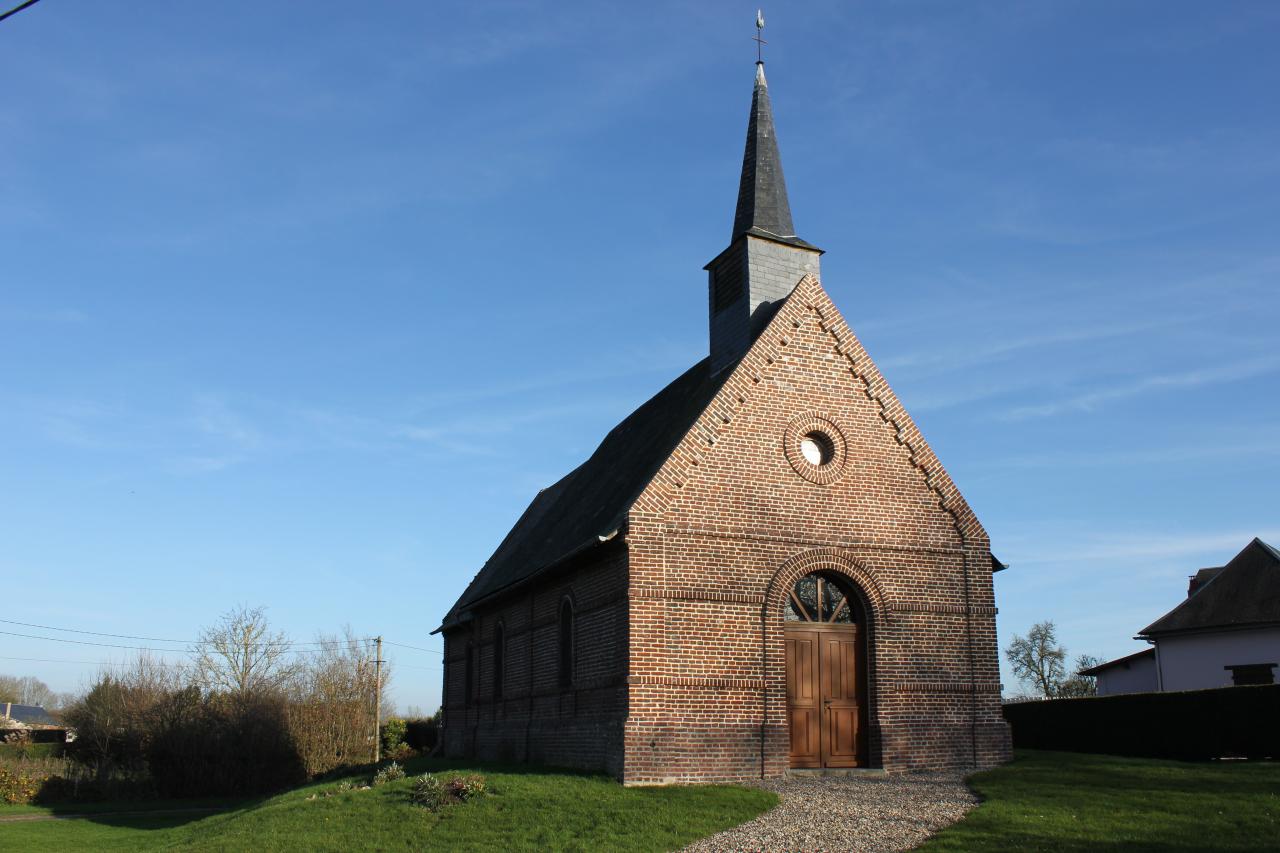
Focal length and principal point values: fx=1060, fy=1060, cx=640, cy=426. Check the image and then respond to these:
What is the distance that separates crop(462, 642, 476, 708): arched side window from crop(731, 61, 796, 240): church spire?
13267mm

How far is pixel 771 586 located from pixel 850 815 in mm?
4799

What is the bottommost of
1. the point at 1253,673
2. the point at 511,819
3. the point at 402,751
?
the point at 402,751

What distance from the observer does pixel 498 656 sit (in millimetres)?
25141

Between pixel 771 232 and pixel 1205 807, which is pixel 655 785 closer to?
pixel 1205 807

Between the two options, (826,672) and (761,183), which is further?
(761,183)

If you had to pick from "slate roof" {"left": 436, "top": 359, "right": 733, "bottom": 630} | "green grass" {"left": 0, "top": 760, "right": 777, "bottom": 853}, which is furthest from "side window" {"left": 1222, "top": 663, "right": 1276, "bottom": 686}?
"green grass" {"left": 0, "top": 760, "right": 777, "bottom": 853}

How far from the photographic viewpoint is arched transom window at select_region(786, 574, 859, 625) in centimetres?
1811

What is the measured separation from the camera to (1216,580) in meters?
34.8

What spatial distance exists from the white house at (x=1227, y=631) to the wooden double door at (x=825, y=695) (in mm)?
18883

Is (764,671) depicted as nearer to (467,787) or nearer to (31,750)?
(467,787)

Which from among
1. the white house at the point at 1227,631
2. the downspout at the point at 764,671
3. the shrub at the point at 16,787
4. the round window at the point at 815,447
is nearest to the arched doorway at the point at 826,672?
the downspout at the point at 764,671

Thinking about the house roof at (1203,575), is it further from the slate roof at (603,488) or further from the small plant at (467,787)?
the small plant at (467,787)

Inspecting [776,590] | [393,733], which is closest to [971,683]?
[776,590]

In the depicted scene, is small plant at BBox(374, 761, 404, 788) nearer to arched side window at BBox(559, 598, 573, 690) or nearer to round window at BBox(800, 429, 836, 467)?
arched side window at BBox(559, 598, 573, 690)
